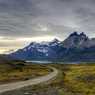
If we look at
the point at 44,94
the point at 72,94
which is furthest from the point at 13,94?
the point at 72,94

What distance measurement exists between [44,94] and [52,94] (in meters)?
1.74

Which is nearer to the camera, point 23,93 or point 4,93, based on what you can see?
point 4,93

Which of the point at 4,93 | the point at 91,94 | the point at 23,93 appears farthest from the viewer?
the point at 91,94

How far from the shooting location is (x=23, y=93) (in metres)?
61.0

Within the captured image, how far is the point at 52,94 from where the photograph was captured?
59.6 metres

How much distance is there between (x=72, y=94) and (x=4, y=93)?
1565 cm

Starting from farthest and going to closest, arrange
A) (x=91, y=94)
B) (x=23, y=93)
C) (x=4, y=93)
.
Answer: (x=91, y=94), (x=23, y=93), (x=4, y=93)

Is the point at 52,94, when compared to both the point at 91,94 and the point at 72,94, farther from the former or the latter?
the point at 91,94

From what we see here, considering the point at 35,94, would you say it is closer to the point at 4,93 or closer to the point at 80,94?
Result: the point at 4,93

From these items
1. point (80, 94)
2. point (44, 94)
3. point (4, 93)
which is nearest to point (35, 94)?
point (44, 94)

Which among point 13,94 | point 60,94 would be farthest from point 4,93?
point 60,94

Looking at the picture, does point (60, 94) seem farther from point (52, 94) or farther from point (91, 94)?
point (91, 94)

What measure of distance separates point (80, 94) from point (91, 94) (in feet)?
9.27

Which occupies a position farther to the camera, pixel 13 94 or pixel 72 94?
pixel 72 94
